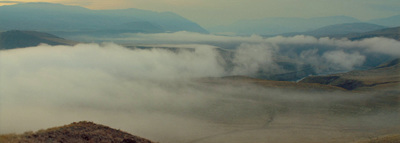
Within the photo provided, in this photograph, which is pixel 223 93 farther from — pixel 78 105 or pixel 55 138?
pixel 55 138

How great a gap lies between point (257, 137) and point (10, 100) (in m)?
78.5

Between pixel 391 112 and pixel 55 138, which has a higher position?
pixel 55 138

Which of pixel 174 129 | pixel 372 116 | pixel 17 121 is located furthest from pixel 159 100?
pixel 372 116

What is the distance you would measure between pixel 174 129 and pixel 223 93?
179 feet

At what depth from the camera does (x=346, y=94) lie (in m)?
127

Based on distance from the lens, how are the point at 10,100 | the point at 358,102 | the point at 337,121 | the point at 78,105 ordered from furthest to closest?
1. the point at 358,102
2. the point at 10,100
3. the point at 78,105
4. the point at 337,121

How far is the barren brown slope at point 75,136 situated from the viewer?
114 ft

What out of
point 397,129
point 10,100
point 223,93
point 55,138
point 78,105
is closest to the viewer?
point 55,138

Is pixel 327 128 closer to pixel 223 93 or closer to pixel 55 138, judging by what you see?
pixel 223 93

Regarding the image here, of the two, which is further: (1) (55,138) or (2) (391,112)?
(2) (391,112)

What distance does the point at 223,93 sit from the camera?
125 metres

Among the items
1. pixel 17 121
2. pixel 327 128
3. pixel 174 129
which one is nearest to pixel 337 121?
pixel 327 128

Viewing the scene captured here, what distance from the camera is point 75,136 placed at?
40031 millimetres

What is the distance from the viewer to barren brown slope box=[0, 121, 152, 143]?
114ft
